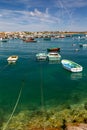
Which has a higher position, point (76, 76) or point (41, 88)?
point (41, 88)

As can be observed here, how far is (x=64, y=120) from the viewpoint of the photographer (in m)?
26.9

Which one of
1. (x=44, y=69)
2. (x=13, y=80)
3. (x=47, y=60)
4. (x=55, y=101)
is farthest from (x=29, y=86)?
(x=47, y=60)

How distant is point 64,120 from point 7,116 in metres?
7.33

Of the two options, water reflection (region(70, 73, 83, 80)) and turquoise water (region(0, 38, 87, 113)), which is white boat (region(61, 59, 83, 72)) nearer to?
turquoise water (region(0, 38, 87, 113))

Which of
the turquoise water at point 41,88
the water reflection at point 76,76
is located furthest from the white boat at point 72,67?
the water reflection at point 76,76

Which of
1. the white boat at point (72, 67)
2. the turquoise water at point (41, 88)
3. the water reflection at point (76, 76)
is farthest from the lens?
the white boat at point (72, 67)

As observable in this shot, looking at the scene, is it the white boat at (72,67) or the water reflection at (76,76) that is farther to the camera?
the white boat at (72,67)

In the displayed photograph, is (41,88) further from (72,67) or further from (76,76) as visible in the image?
(72,67)

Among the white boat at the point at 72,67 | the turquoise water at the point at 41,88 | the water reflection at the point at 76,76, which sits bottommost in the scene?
the water reflection at the point at 76,76

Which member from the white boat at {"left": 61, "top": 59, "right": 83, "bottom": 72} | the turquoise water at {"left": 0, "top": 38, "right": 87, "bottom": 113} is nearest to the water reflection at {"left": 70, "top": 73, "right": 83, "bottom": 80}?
the turquoise water at {"left": 0, "top": 38, "right": 87, "bottom": 113}

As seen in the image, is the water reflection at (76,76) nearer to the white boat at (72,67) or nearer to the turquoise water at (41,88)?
the turquoise water at (41,88)

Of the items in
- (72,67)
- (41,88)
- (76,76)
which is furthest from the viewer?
(72,67)

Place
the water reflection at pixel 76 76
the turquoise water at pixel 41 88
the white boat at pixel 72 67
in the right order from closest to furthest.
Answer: the turquoise water at pixel 41 88 → the water reflection at pixel 76 76 → the white boat at pixel 72 67

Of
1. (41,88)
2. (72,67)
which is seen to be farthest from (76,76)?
(41,88)
